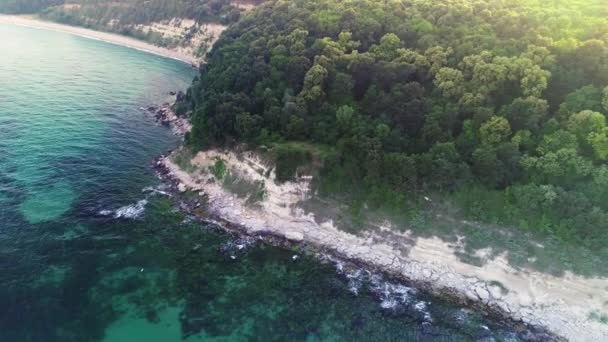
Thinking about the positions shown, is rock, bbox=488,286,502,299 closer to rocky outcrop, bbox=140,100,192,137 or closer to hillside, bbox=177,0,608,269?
hillside, bbox=177,0,608,269

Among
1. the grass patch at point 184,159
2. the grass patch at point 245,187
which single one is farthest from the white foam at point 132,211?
the grass patch at point 245,187

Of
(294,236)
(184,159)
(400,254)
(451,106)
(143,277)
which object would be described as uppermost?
(451,106)

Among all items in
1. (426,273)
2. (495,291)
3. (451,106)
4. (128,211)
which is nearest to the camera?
(495,291)

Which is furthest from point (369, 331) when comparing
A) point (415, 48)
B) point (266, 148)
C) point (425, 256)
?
point (415, 48)

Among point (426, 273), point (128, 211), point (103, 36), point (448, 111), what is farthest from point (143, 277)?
point (103, 36)

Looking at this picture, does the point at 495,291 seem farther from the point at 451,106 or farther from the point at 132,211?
the point at 132,211

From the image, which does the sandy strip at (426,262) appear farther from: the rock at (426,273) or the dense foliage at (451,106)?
the dense foliage at (451,106)

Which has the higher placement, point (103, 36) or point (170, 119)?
point (103, 36)
